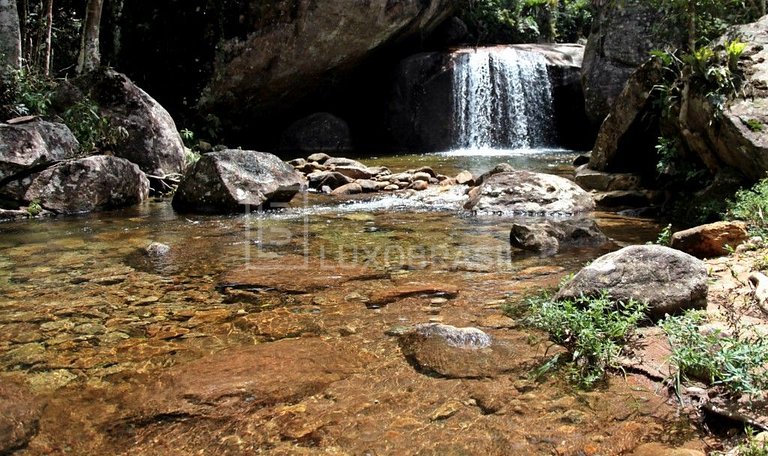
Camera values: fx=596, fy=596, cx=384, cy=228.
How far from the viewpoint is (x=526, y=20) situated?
22.9m

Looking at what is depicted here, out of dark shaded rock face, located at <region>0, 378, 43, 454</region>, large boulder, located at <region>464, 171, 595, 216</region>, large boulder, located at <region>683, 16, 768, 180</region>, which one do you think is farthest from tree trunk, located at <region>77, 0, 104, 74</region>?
large boulder, located at <region>683, 16, 768, 180</region>

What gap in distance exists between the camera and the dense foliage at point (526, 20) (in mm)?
21875

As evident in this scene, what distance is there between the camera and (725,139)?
5.89 metres

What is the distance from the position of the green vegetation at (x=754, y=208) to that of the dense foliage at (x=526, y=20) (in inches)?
708

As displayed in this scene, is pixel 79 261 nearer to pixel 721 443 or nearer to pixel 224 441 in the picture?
pixel 224 441

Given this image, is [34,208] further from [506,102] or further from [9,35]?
[506,102]

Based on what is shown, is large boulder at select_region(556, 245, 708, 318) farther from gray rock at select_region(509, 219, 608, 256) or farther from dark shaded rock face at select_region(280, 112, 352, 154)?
dark shaded rock face at select_region(280, 112, 352, 154)

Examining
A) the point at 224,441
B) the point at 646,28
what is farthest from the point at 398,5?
the point at 224,441

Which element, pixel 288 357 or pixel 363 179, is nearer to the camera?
pixel 288 357

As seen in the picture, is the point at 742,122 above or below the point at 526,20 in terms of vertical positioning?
below

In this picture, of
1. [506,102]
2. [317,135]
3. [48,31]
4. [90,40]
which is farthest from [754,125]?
[317,135]

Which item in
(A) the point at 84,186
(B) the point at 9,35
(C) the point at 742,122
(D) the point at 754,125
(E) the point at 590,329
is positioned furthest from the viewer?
(B) the point at 9,35

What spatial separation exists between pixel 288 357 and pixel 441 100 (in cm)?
1613

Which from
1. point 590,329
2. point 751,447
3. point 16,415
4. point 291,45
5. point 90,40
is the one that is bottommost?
point 16,415
